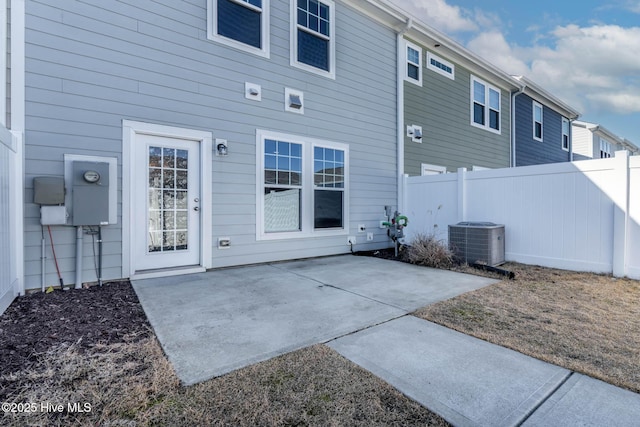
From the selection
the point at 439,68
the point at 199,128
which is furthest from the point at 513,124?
the point at 199,128

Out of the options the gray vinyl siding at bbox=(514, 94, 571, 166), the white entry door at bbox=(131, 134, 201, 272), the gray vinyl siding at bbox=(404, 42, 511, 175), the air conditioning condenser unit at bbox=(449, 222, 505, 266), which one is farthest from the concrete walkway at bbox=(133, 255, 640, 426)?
the gray vinyl siding at bbox=(514, 94, 571, 166)

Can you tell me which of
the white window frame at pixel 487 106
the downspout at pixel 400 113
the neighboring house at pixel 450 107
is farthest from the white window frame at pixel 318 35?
the white window frame at pixel 487 106

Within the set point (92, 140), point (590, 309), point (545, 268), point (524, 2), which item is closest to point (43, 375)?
Answer: point (92, 140)

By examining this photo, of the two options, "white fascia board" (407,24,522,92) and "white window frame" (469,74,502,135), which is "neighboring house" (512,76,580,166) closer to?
"white fascia board" (407,24,522,92)

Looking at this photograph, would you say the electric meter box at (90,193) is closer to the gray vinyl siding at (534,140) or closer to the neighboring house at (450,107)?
the neighboring house at (450,107)

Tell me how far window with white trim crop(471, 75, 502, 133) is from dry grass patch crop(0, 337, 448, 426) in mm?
9369

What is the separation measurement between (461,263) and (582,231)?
1774 millimetres

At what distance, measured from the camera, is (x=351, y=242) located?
258 inches

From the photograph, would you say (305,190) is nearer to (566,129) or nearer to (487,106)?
(487,106)

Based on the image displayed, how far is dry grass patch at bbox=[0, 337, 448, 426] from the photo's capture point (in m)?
1.50

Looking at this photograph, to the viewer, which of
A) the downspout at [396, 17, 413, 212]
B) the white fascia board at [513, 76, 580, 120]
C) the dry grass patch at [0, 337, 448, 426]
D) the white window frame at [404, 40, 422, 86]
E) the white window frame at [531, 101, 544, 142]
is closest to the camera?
the dry grass patch at [0, 337, 448, 426]

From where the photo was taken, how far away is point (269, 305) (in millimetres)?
3242

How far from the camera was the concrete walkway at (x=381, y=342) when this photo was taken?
162 cm

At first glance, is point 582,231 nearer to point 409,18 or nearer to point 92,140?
point 409,18
